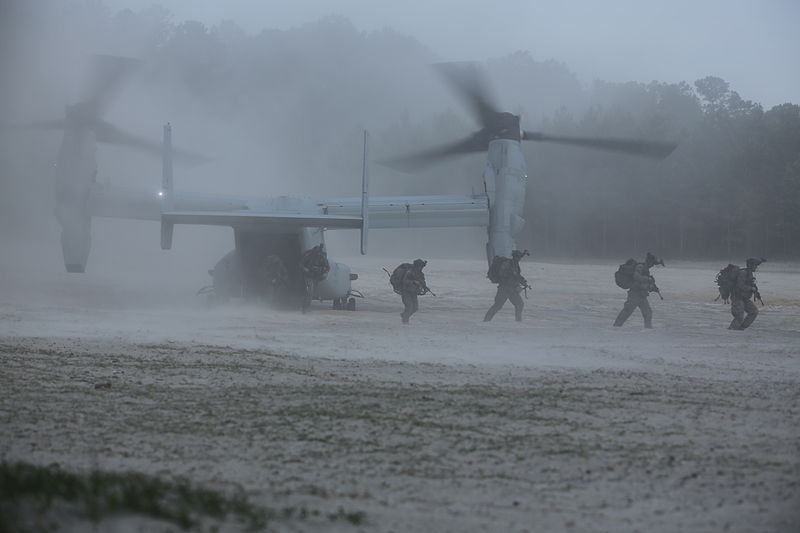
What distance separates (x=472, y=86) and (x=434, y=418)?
17.3 m

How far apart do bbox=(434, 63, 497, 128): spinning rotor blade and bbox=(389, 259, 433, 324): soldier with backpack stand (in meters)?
5.98

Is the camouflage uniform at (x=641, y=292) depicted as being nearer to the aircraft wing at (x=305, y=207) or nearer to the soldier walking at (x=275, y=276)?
the aircraft wing at (x=305, y=207)

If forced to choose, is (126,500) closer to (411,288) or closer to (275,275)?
(411,288)

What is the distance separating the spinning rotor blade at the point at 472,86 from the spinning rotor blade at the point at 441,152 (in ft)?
1.51

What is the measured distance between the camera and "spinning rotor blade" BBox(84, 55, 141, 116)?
23.4 meters

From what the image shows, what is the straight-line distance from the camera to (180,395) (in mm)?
8586

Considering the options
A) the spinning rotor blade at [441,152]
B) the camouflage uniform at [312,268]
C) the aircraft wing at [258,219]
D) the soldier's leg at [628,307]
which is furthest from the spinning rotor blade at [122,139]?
the soldier's leg at [628,307]

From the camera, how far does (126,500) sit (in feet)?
12.9

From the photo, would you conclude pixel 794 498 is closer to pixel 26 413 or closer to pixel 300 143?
pixel 26 413

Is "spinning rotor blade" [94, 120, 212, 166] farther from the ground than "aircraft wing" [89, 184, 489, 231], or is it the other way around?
"spinning rotor blade" [94, 120, 212, 166]

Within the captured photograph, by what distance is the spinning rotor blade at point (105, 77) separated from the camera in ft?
76.8

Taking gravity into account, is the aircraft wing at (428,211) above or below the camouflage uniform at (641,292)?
above

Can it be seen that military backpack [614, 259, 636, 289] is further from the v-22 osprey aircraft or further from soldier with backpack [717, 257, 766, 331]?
the v-22 osprey aircraft

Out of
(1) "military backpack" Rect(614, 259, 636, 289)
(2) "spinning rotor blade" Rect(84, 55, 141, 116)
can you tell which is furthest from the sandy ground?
(2) "spinning rotor blade" Rect(84, 55, 141, 116)
